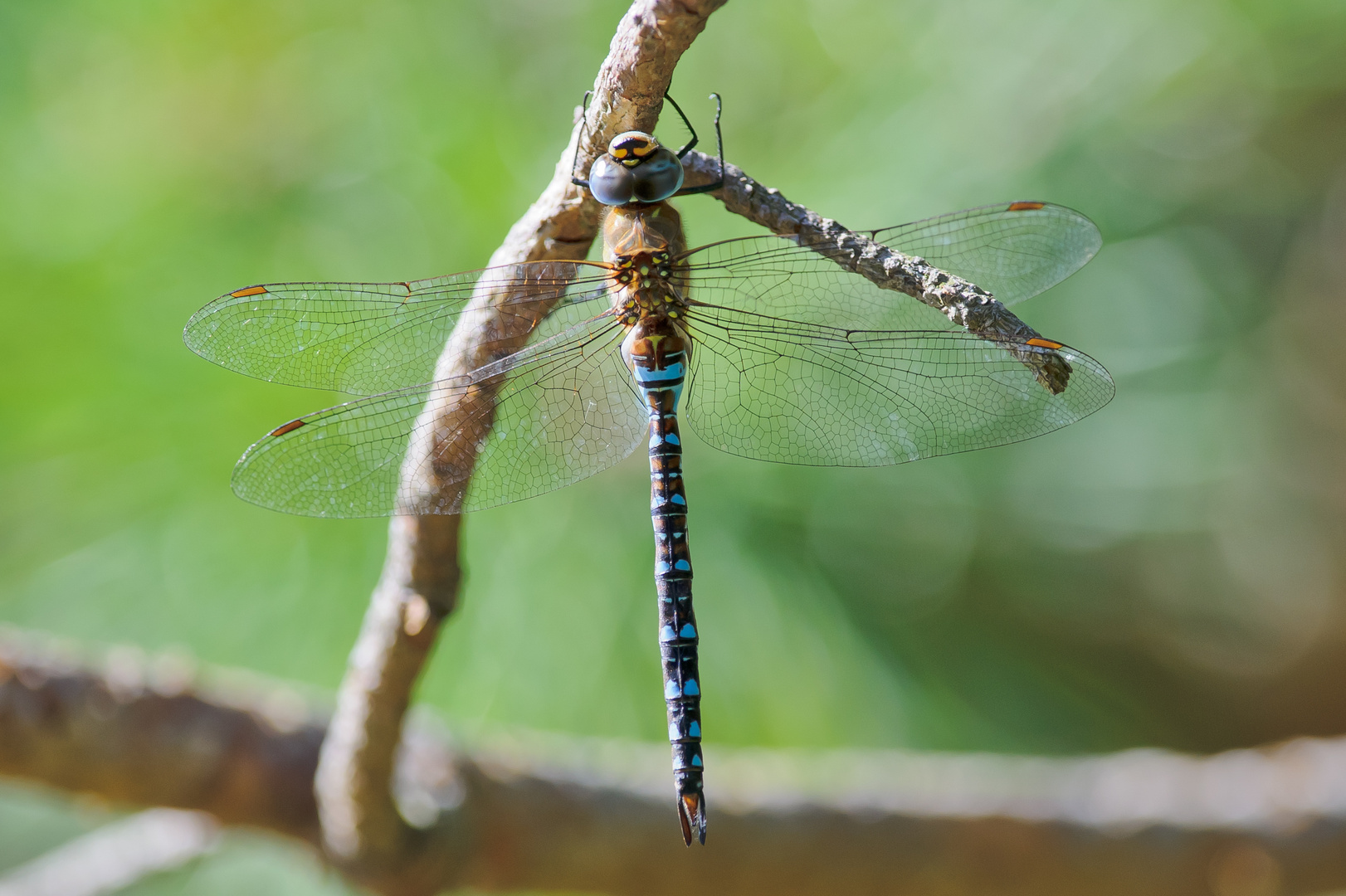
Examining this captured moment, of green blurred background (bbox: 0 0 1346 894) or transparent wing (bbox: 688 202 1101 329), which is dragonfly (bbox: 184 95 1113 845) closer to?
transparent wing (bbox: 688 202 1101 329)

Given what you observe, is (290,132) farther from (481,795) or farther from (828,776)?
(828,776)

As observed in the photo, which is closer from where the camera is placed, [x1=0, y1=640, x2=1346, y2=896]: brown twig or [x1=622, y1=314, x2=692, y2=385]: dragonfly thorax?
[x1=0, y1=640, x2=1346, y2=896]: brown twig

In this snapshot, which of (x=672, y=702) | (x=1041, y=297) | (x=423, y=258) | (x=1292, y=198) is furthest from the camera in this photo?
(x=1292, y=198)

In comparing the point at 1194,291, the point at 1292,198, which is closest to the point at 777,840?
the point at 1194,291

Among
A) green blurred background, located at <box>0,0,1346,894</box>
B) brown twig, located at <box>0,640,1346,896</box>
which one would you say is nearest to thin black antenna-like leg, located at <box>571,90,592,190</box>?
brown twig, located at <box>0,640,1346,896</box>

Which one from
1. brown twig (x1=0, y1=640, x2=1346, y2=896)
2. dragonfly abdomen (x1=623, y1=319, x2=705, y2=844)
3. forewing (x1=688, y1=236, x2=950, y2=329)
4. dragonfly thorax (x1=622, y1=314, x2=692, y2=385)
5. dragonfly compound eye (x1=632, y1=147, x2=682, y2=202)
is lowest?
brown twig (x1=0, y1=640, x2=1346, y2=896)

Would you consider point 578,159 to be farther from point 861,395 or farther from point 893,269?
point 861,395

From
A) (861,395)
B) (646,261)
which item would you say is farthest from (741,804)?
(646,261)

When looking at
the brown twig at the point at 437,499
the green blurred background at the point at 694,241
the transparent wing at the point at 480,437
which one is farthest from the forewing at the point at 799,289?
the green blurred background at the point at 694,241
